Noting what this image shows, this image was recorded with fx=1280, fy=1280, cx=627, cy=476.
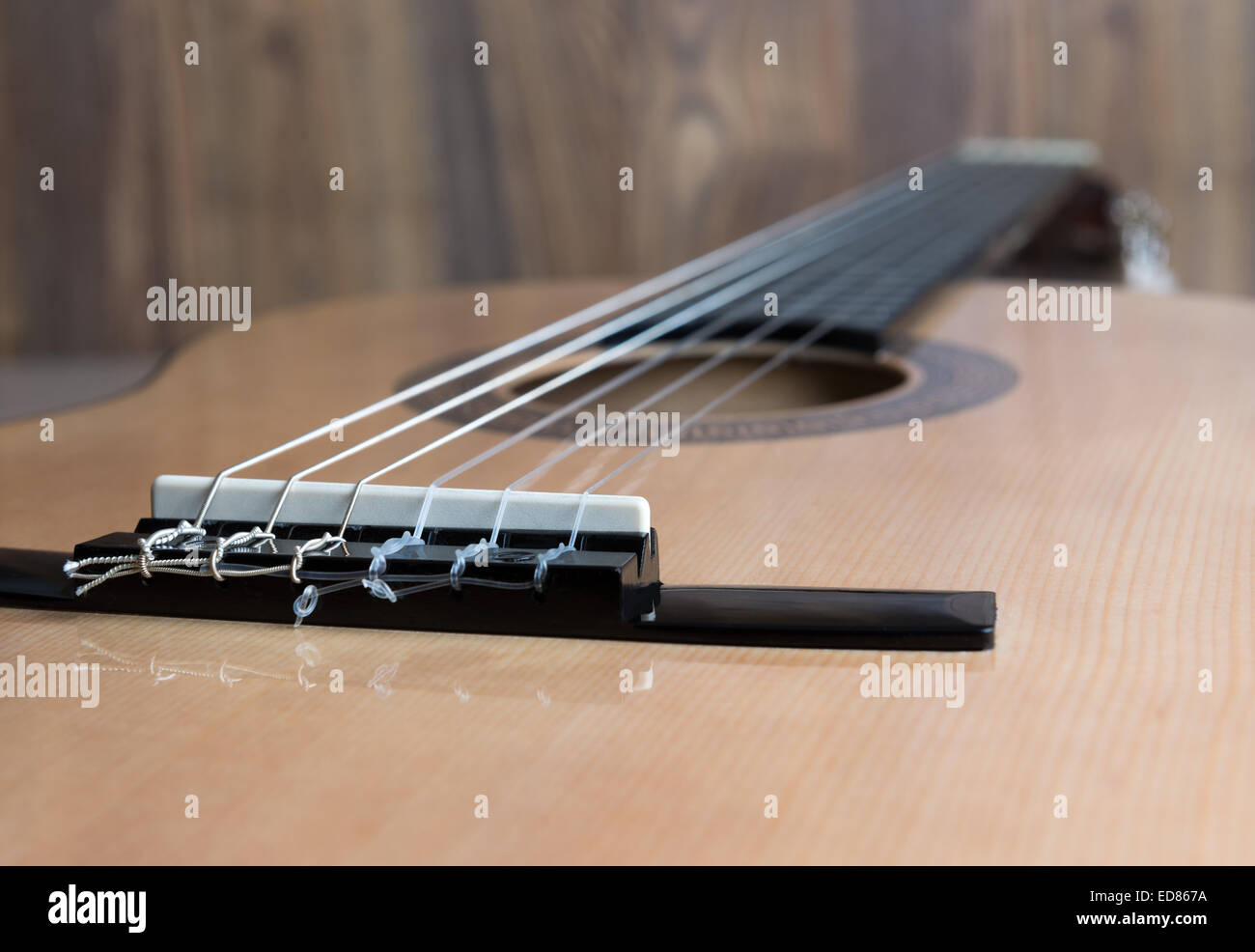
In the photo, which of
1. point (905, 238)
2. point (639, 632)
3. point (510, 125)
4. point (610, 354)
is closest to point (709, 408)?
point (610, 354)

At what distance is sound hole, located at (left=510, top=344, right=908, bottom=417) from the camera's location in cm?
84

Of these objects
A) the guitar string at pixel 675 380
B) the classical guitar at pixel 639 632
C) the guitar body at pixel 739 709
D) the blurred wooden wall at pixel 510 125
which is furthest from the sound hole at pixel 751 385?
the blurred wooden wall at pixel 510 125

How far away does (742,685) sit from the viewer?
1.22 ft

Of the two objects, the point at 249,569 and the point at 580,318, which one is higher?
the point at 580,318

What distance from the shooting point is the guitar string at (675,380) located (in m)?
0.52

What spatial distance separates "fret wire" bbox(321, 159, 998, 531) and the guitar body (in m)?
0.02

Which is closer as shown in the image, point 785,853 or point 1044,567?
point 785,853

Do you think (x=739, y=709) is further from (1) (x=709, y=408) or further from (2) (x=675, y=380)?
(2) (x=675, y=380)

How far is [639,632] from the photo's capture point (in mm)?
404

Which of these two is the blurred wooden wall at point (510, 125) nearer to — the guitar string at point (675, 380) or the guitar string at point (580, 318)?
the guitar string at point (580, 318)

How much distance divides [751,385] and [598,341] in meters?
0.12

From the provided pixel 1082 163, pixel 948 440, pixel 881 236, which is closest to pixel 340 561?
pixel 948 440
